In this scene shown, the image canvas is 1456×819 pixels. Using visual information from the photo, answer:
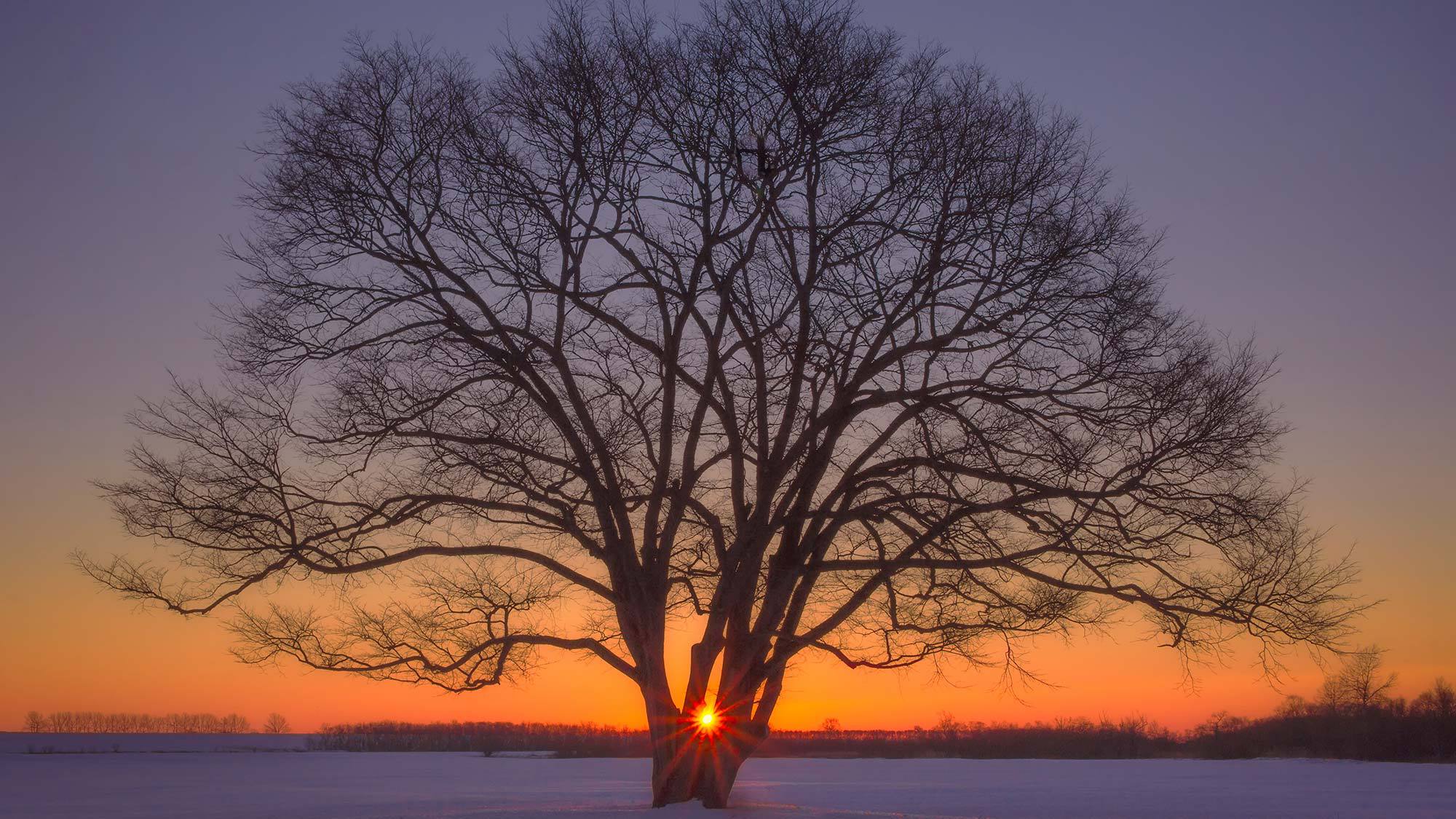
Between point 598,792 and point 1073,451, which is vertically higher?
point 1073,451

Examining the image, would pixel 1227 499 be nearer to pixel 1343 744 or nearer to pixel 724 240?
pixel 724 240

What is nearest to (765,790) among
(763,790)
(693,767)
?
(763,790)

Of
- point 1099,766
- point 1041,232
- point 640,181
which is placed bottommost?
point 1099,766

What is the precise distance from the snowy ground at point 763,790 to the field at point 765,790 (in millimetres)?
89

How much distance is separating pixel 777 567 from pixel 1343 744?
65.1 m

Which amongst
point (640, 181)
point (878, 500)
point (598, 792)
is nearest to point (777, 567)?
point (878, 500)

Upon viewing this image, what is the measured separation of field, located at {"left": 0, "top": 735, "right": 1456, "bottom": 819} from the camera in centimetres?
2441

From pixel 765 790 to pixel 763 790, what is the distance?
0.24 ft

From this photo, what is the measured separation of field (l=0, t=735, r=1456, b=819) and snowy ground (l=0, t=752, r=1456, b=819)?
89 millimetres

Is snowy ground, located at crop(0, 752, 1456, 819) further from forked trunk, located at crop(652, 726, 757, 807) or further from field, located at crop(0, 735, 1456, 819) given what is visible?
forked trunk, located at crop(652, 726, 757, 807)

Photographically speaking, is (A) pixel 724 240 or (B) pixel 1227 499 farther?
(A) pixel 724 240

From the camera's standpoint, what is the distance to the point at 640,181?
14.2m

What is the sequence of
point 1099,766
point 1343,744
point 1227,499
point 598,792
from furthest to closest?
point 1343,744 → point 1099,766 → point 598,792 → point 1227,499

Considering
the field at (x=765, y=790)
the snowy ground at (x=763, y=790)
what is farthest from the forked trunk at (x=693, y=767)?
the snowy ground at (x=763, y=790)
